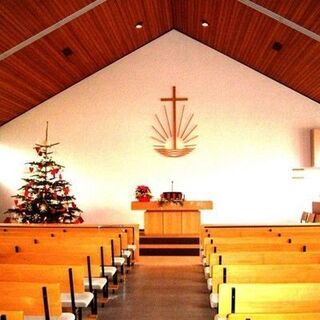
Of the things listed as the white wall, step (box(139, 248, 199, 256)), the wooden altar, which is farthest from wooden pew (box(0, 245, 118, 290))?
the white wall

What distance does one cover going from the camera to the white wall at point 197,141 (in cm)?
1136

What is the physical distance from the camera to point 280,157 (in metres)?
11.4

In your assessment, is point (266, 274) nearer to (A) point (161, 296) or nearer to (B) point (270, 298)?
(B) point (270, 298)

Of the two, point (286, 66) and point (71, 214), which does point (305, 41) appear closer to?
point (286, 66)

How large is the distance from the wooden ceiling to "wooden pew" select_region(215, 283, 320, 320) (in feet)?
16.9

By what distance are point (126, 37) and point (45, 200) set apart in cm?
366

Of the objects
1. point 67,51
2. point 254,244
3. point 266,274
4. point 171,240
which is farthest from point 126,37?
point 266,274

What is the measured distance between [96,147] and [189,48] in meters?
3.02

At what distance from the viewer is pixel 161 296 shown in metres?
5.43

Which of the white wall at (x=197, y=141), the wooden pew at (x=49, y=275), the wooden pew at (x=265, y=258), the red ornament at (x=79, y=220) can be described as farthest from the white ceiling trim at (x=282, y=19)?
the wooden pew at (x=49, y=275)

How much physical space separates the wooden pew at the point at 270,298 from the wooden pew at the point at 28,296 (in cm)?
98

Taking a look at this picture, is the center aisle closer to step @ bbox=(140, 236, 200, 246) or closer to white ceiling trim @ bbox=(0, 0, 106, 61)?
step @ bbox=(140, 236, 200, 246)

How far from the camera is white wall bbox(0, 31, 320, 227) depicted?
1136 centimetres

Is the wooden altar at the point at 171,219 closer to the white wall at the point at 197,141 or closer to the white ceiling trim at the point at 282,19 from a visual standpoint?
the white wall at the point at 197,141
